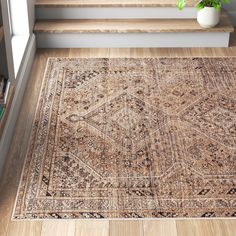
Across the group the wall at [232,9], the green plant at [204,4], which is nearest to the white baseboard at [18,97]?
the green plant at [204,4]

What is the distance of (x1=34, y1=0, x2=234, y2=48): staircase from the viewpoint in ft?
15.6

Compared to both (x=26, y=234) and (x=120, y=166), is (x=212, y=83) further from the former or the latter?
(x=26, y=234)

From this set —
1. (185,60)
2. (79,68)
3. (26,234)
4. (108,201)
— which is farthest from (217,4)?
(26,234)

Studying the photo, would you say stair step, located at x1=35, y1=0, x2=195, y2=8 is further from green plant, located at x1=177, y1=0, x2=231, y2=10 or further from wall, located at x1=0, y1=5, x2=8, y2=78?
wall, located at x1=0, y1=5, x2=8, y2=78

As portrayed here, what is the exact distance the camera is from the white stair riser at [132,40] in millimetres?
4781

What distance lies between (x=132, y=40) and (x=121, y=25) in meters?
0.16

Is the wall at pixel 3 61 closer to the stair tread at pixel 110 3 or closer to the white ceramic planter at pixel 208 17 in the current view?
the stair tread at pixel 110 3

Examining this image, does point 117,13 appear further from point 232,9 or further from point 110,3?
point 232,9

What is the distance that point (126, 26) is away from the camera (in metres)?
4.80

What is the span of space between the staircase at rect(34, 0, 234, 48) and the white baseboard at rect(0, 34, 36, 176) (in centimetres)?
29

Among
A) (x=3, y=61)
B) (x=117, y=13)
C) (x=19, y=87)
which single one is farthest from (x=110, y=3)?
(x=3, y=61)

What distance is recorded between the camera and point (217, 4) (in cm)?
465

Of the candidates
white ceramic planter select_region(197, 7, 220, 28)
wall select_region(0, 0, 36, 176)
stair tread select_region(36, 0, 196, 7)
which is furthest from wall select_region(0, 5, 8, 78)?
white ceramic planter select_region(197, 7, 220, 28)

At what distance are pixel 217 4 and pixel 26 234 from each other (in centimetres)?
274
